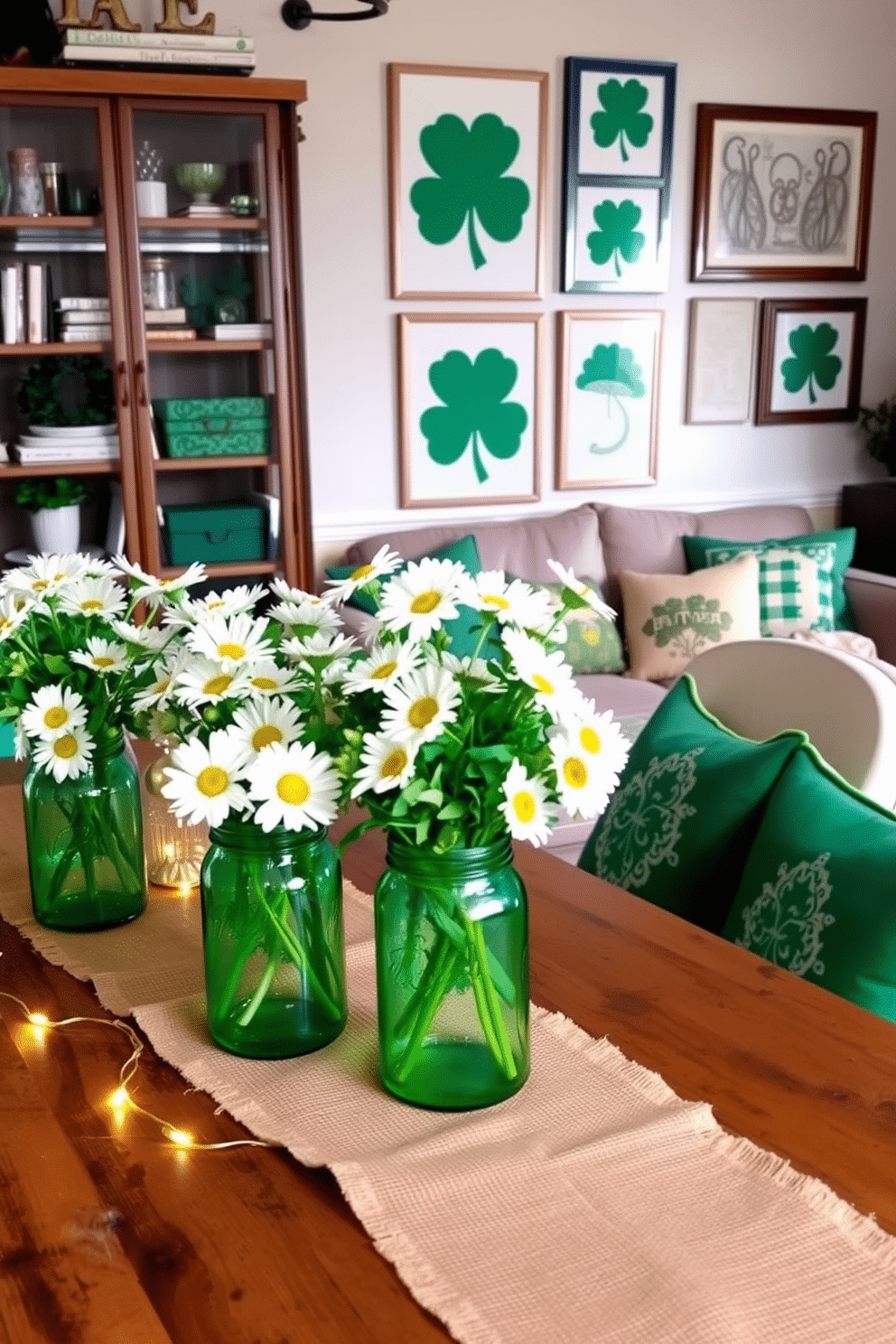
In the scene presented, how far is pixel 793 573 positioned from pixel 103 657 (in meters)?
3.06

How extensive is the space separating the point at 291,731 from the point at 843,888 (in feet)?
1.89

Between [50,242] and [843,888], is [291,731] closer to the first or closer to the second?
[843,888]

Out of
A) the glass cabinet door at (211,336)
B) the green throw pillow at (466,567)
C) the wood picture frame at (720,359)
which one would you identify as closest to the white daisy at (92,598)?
the green throw pillow at (466,567)

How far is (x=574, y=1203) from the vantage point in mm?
900

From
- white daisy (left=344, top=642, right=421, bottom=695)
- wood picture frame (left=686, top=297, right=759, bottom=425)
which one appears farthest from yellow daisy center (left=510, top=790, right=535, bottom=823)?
wood picture frame (left=686, top=297, right=759, bottom=425)

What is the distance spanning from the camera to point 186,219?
3359 mm

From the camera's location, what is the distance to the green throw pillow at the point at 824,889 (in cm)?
122

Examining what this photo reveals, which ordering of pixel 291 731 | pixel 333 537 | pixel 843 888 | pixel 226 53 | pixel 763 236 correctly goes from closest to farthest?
pixel 291 731 → pixel 843 888 → pixel 226 53 → pixel 333 537 → pixel 763 236

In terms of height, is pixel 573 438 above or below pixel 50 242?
below

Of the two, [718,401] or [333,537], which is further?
[718,401]

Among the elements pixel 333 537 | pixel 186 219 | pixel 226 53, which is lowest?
pixel 333 537

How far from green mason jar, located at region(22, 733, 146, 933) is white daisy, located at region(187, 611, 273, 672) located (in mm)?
251

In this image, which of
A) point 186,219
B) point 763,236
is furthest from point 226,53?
point 763,236

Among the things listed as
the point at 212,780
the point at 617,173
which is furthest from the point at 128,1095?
the point at 617,173
